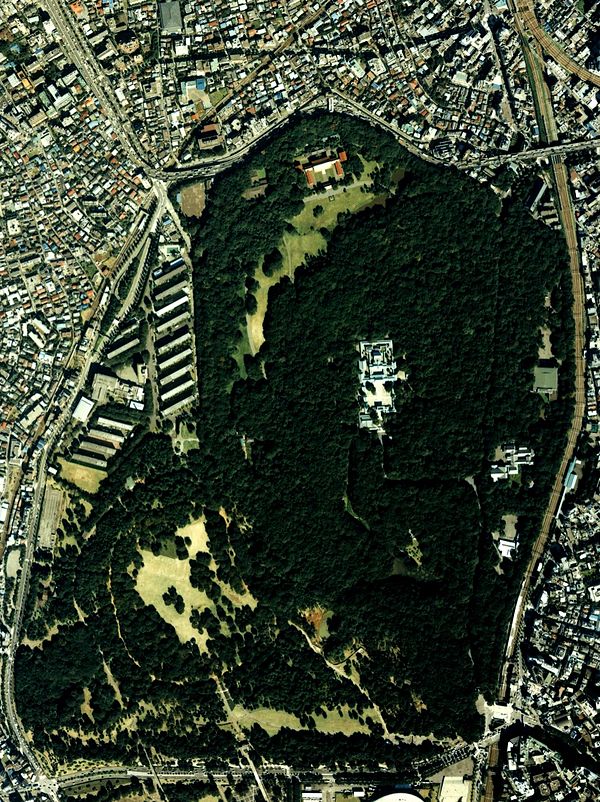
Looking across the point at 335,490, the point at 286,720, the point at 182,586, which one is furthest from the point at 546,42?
the point at 286,720

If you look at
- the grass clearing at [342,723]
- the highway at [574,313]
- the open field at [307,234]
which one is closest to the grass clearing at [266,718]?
the grass clearing at [342,723]

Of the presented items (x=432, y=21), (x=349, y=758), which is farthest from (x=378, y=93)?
(x=349, y=758)

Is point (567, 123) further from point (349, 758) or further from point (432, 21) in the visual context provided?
point (349, 758)

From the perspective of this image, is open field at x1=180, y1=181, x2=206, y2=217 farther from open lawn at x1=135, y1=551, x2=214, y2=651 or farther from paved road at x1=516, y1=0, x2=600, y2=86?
paved road at x1=516, y1=0, x2=600, y2=86

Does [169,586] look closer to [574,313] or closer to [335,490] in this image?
[335,490]

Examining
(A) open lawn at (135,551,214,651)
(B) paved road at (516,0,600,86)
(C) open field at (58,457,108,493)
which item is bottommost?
(A) open lawn at (135,551,214,651)

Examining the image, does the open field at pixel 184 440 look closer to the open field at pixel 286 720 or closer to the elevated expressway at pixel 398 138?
the elevated expressway at pixel 398 138

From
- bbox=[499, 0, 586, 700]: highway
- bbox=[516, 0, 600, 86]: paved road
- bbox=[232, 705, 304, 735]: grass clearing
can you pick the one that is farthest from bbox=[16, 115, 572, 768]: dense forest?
bbox=[516, 0, 600, 86]: paved road

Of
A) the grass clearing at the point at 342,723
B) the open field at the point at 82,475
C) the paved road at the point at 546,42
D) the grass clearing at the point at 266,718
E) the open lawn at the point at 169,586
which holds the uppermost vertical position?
the paved road at the point at 546,42
